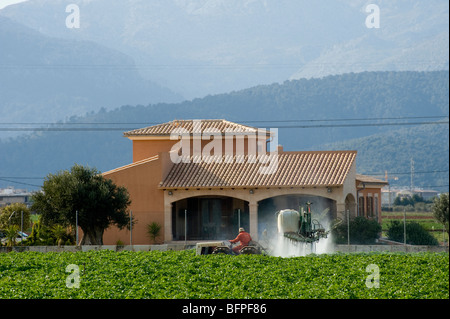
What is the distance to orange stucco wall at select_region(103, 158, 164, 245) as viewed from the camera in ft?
124

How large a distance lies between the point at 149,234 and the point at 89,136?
158 m

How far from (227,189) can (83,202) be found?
29.5ft

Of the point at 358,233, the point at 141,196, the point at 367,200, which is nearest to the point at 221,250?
the point at 358,233

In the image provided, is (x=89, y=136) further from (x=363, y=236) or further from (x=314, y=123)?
(x=363, y=236)

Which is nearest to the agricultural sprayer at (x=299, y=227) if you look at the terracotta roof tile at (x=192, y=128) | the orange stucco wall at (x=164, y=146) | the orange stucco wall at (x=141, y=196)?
the orange stucco wall at (x=141, y=196)

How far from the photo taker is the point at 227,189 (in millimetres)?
39188

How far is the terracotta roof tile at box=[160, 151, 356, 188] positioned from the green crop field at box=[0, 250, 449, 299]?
44.9 feet

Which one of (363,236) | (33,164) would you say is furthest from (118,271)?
(33,164)

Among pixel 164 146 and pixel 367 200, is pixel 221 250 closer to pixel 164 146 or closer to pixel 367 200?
pixel 164 146

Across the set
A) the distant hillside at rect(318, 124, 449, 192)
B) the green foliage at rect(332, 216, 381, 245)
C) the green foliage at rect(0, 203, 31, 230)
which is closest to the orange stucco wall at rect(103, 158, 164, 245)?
the green foliage at rect(0, 203, 31, 230)

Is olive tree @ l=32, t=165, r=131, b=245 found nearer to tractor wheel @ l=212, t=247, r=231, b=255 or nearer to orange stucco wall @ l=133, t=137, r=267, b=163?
tractor wheel @ l=212, t=247, r=231, b=255

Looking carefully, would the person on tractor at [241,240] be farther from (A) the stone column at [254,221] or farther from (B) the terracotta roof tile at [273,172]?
(B) the terracotta roof tile at [273,172]

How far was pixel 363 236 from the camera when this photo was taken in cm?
3438

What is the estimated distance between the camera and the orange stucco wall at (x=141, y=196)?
3781cm
